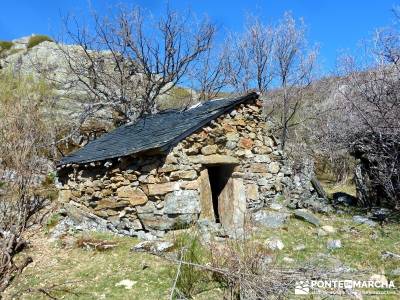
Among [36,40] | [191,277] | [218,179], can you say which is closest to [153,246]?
[191,277]

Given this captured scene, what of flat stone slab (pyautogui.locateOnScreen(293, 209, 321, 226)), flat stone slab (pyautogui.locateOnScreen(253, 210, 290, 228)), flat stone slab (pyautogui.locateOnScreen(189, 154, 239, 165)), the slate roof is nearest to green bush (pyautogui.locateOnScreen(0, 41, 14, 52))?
the slate roof

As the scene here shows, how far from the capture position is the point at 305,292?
4.21m

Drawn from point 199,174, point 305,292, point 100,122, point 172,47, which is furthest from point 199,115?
point 100,122

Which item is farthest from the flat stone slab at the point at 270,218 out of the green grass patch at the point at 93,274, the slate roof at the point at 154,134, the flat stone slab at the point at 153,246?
the green grass patch at the point at 93,274

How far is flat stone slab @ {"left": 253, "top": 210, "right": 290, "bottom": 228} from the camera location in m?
7.10

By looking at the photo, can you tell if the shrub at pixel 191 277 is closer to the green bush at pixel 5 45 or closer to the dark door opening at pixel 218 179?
the dark door opening at pixel 218 179

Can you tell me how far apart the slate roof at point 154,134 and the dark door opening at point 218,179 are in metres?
1.30

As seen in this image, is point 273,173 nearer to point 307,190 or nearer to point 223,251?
point 307,190

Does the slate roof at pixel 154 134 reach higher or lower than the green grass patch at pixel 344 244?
higher

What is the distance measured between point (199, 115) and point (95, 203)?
2835 mm

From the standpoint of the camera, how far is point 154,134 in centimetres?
754

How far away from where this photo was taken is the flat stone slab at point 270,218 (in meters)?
7.10

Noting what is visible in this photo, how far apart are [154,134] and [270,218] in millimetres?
2860

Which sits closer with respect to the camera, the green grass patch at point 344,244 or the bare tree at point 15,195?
the green grass patch at point 344,244
